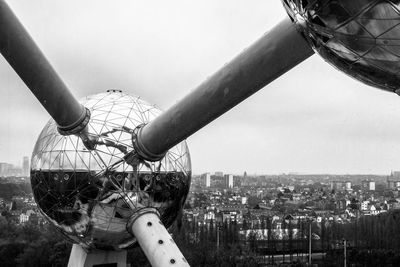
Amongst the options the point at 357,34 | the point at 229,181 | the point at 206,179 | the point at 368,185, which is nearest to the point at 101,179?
the point at 357,34

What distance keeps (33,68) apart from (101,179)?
158 centimetres

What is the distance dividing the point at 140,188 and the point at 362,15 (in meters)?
4.11

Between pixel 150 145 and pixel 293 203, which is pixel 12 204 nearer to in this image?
pixel 150 145

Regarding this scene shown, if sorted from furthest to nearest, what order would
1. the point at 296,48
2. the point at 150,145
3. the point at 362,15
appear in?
the point at 150,145 → the point at 296,48 → the point at 362,15

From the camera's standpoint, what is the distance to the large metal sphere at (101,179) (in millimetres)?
5266

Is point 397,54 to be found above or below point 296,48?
below

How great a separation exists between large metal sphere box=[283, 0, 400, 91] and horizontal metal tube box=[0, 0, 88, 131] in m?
2.72

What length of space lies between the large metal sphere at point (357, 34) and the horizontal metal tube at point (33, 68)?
2718 millimetres

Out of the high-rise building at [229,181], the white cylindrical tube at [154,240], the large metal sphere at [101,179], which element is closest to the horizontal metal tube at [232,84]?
the large metal sphere at [101,179]

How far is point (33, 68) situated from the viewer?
417 cm

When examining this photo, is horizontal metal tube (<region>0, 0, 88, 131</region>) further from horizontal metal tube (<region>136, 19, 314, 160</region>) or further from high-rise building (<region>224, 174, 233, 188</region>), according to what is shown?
high-rise building (<region>224, 174, 233, 188</region>)

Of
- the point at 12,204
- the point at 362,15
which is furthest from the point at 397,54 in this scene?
the point at 12,204

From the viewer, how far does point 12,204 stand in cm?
5028

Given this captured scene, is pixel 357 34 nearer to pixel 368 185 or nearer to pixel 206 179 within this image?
pixel 368 185
